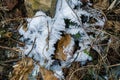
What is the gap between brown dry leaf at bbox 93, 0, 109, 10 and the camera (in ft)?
5.75

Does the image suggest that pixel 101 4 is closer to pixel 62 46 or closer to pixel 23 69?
pixel 62 46

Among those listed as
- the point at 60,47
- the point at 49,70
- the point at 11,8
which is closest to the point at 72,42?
the point at 60,47

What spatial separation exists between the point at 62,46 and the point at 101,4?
1.26 feet

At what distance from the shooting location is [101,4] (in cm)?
176

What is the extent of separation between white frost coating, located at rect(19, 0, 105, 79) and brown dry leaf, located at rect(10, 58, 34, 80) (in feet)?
0.12

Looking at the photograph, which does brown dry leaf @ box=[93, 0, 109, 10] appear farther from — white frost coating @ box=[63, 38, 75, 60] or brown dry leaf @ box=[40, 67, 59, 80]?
brown dry leaf @ box=[40, 67, 59, 80]

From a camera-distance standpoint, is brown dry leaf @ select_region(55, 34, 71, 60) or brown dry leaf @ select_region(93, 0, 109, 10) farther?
brown dry leaf @ select_region(93, 0, 109, 10)

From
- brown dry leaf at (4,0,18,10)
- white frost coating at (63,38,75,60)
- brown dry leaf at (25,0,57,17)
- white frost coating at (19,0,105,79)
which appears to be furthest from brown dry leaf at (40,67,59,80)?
brown dry leaf at (4,0,18,10)

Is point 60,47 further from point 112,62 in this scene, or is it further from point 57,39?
point 112,62

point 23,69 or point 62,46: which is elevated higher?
point 62,46

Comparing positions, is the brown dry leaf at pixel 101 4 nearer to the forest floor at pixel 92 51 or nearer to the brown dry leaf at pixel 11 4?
the forest floor at pixel 92 51

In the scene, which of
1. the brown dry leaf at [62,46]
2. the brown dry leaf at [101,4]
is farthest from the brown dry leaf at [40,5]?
the brown dry leaf at [101,4]

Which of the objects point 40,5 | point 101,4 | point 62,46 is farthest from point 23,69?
point 101,4

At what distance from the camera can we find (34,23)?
5.50ft
